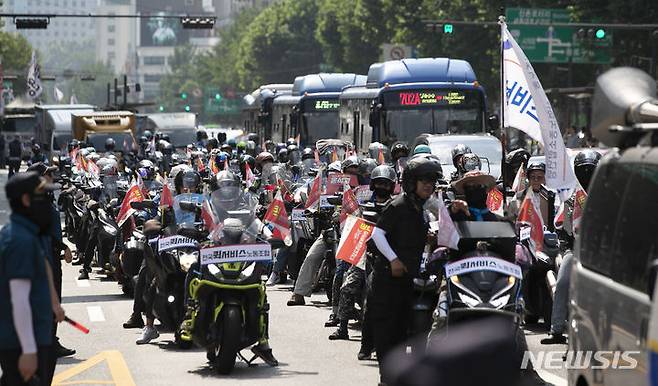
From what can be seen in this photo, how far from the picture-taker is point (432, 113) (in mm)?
34500

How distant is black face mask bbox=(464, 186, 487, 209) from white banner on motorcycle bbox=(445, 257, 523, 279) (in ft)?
2.73

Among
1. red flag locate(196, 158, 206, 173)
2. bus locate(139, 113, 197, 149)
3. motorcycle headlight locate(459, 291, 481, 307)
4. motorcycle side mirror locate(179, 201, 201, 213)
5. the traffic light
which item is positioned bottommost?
bus locate(139, 113, 197, 149)

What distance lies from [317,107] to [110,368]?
31294 mm

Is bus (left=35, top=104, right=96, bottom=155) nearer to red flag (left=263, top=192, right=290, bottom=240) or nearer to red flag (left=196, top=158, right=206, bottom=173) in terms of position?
red flag (left=196, top=158, right=206, bottom=173)

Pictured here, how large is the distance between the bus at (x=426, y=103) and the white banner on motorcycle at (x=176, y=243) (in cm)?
1913

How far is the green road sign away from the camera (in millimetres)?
54688

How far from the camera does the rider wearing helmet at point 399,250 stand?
467 inches

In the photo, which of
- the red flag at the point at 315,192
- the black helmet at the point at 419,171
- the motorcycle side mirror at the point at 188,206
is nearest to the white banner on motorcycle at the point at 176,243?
the motorcycle side mirror at the point at 188,206

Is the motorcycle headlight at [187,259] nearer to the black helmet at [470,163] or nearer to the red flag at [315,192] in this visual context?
the black helmet at [470,163]

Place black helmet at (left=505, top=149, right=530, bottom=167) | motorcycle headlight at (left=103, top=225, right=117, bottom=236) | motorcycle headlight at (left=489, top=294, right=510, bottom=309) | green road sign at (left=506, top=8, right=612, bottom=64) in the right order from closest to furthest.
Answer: motorcycle headlight at (left=489, top=294, right=510, bottom=309), black helmet at (left=505, top=149, right=530, bottom=167), motorcycle headlight at (left=103, top=225, right=117, bottom=236), green road sign at (left=506, top=8, right=612, bottom=64)

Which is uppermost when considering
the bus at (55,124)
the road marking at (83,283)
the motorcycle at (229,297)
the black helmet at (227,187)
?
the black helmet at (227,187)

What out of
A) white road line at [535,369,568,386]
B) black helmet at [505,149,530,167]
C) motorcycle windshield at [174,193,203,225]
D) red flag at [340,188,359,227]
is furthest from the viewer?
black helmet at [505,149,530,167]

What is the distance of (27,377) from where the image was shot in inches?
341

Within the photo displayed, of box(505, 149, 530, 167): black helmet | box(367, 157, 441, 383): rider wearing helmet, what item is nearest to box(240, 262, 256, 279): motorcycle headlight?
box(367, 157, 441, 383): rider wearing helmet
